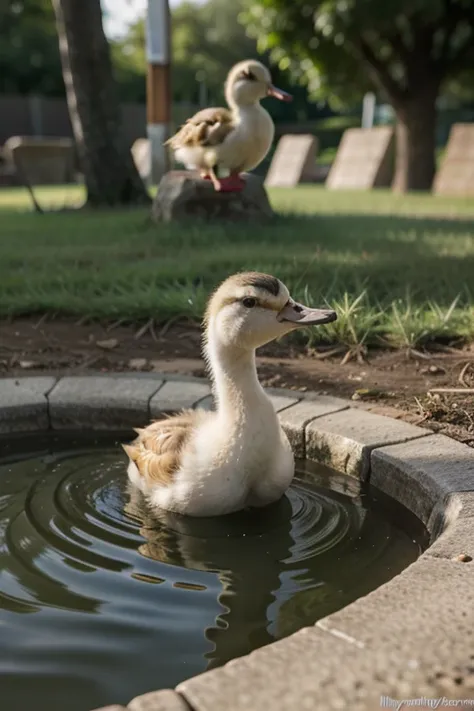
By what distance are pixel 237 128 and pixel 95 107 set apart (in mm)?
4619

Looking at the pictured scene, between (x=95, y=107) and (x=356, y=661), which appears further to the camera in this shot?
(x=95, y=107)

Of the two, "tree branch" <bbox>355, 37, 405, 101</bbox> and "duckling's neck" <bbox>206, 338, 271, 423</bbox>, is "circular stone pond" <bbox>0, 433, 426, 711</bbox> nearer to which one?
"duckling's neck" <bbox>206, 338, 271, 423</bbox>

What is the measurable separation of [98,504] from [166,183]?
6.19m

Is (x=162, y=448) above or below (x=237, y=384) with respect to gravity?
below

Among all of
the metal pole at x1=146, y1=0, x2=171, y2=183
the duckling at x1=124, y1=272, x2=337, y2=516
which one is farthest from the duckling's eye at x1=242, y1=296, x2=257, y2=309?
the metal pole at x1=146, y1=0, x2=171, y2=183

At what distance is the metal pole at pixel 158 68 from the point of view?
11859 mm

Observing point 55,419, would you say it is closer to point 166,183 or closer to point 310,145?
point 166,183

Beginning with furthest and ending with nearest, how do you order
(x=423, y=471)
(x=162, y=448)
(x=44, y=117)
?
(x=44, y=117)
(x=162, y=448)
(x=423, y=471)

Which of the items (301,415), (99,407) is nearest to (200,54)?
(99,407)

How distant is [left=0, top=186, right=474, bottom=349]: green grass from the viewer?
455cm

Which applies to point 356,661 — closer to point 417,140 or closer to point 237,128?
point 237,128

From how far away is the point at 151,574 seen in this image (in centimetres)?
239

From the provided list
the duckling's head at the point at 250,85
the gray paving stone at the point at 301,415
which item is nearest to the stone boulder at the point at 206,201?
the duckling's head at the point at 250,85

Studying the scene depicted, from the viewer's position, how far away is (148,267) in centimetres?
610
